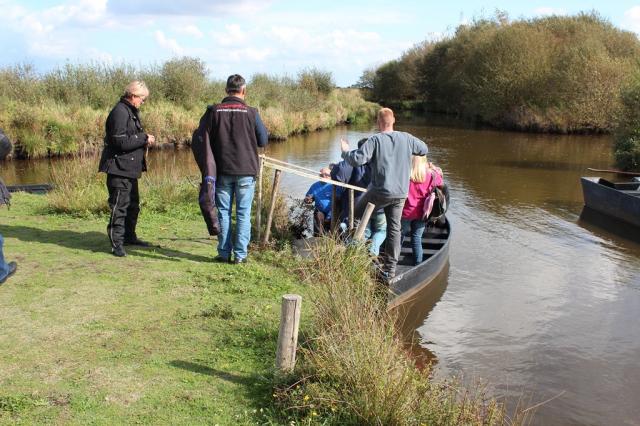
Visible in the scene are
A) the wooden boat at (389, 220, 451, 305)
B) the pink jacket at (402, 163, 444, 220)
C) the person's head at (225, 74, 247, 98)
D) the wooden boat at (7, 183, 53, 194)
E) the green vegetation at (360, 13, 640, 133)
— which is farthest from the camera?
the green vegetation at (360, 13, 640, 133)

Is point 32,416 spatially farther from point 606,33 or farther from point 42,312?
point 606,33

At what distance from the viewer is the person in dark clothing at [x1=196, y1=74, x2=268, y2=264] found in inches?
255

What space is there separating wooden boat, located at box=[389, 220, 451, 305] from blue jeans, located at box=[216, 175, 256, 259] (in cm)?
191

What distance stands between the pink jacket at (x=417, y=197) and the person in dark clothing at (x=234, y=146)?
267 cm

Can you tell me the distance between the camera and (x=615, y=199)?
47.7 feet

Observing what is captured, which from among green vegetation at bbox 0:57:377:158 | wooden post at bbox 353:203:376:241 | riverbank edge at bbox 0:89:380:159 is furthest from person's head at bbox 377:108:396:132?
green vegetation at bbox 0:57:377:158

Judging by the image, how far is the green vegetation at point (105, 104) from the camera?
860 inches

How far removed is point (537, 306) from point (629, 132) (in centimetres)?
1549

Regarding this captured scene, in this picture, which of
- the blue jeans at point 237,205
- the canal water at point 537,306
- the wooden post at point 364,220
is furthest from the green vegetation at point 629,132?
the blue jeans at point 237,205

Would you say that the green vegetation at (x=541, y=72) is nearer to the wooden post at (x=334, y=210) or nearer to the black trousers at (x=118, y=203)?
the wooden post at (x=334, y=210)

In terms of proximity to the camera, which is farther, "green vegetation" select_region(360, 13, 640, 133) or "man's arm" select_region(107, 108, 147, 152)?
"green vegetation" select_region(360, 13, 640, 133)

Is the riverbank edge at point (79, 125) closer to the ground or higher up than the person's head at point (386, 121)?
closer to the ground

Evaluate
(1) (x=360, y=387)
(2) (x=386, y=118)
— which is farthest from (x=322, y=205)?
(1) (x=360, y=387)

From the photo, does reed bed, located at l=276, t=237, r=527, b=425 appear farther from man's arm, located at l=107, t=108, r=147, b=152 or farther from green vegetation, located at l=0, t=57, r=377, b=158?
green vegetation, located at l=0, t=57, r=377, b=158
